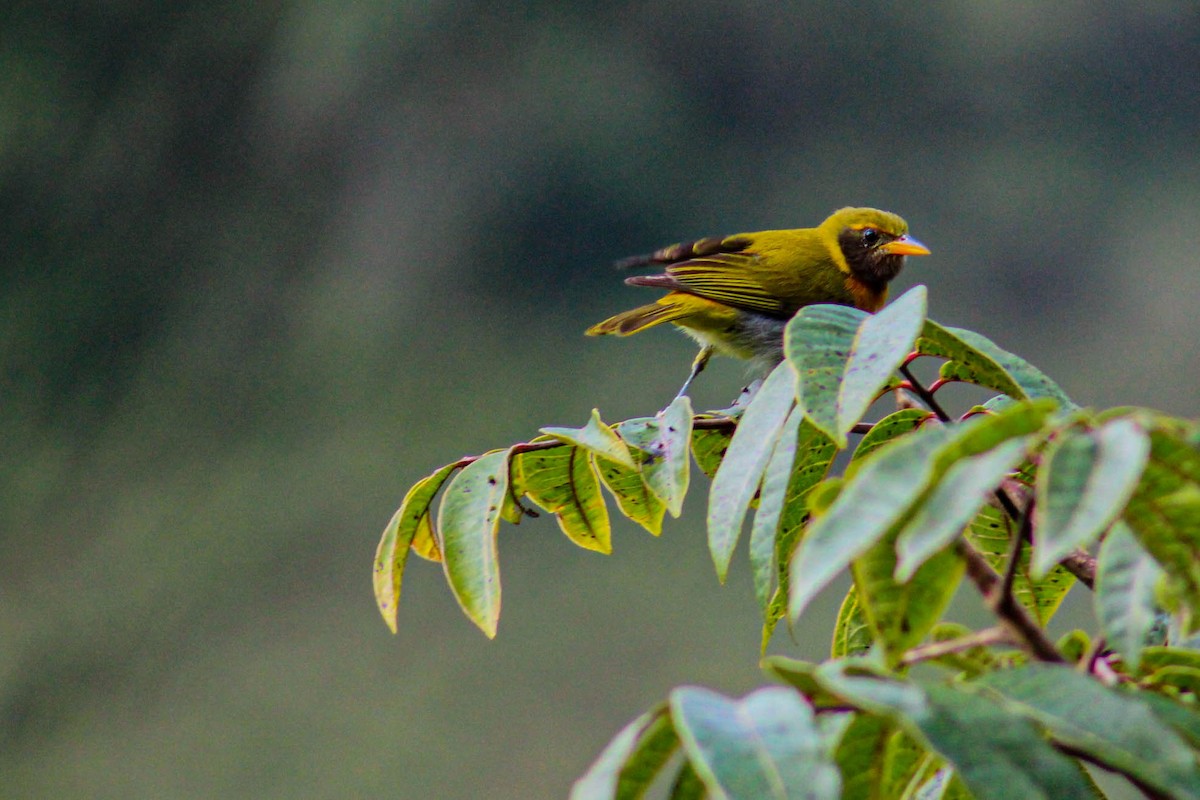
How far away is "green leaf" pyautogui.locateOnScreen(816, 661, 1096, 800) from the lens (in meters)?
0.28

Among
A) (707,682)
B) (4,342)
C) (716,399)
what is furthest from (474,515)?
(4,342)

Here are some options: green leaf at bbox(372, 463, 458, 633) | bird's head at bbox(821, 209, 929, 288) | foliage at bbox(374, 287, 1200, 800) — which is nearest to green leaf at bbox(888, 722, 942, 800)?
foliage at bbox(374, 287, 1200, 800)

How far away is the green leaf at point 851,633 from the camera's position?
55 centimetres

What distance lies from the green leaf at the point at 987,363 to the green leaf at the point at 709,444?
188 mm

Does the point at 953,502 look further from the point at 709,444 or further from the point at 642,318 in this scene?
the point at 642,318

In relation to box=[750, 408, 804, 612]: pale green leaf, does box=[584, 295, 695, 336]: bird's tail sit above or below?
above

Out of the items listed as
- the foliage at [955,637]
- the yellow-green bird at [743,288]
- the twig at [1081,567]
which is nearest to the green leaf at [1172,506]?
the foliage at [955,637]

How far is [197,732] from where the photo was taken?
160 inches

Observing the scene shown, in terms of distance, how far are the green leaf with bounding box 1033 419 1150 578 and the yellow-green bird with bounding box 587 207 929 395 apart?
1.37m

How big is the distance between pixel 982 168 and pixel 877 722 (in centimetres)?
457

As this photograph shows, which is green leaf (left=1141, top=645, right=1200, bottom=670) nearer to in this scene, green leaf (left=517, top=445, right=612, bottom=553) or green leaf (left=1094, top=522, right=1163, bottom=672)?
green leaf (left=1094, top=522, right=1163, bottom=672)

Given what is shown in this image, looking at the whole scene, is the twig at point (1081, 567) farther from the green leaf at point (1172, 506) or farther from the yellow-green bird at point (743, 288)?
the yellow-green bird at point (743, 288)

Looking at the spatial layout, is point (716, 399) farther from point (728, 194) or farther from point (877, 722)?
point (877, 722)

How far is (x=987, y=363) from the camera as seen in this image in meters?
0.51
